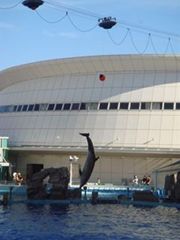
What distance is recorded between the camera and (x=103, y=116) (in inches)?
2221

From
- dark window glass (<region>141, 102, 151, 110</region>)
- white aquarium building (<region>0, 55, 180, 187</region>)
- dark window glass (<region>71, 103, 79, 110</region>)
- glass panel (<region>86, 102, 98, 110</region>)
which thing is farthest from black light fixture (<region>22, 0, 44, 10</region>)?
dark window glass (<region>71, 103, 79, 110</region>)

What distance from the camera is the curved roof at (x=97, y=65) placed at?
5675cm

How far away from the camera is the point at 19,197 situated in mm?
42031

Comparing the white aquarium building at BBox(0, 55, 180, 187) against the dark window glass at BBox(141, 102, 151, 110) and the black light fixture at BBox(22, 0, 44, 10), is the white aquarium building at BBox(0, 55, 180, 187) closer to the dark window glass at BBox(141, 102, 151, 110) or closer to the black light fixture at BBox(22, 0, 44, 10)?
the dark window glass at BBox(141, 102, 151, 110)

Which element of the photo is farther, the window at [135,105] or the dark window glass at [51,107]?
the dark window glass at [51,107]

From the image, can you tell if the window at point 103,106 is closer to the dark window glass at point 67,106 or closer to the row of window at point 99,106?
the row of window at point 99,106

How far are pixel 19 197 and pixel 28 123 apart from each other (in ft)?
61.4

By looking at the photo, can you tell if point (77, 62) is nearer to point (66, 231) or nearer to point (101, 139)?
point (101, 139)

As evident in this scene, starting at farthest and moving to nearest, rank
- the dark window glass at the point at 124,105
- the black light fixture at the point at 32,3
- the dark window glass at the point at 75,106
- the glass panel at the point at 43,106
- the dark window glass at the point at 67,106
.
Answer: the glass panel at the point at 43,106, the dark window glass at the point at 67,106, the dark window glass at the point at 75,106, the dark window glass at the point at 124,105, the black light fixture at the point at 32,3

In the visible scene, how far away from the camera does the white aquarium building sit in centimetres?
5472

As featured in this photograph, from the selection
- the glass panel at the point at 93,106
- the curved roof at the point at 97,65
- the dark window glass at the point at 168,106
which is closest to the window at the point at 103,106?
the glass panel at the point at 93,106

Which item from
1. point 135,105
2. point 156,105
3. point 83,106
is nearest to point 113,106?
point 135,105

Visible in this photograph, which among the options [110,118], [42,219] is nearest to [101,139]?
[110,118]

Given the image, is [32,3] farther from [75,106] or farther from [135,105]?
[75,106]
